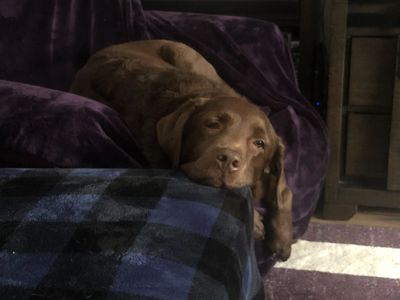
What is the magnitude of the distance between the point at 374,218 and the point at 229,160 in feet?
4.23

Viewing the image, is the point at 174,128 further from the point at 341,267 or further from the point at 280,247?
the point at 341,267

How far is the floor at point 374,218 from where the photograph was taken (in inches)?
95.6

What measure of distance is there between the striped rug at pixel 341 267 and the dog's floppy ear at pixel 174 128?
63 centimetres

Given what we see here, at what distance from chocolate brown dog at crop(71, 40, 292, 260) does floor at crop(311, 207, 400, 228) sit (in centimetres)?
83

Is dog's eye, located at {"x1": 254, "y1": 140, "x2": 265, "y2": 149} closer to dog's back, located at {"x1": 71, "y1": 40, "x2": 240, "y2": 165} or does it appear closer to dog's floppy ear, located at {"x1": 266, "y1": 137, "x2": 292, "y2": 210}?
dog's floppy ear, located at {"x1": 266, "y1": 137, "x2": 292, "y2": 210}

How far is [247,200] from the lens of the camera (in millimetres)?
1250

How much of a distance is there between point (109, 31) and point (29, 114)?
99cm

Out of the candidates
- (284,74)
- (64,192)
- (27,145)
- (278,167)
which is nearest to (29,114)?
(27,145)

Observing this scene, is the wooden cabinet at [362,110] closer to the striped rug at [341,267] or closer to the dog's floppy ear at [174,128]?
the striped rug at [341,267]

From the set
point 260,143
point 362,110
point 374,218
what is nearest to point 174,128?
point 260,143

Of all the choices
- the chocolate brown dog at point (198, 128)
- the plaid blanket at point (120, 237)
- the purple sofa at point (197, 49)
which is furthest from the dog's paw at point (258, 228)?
the plaid blanket at point (120, 237)

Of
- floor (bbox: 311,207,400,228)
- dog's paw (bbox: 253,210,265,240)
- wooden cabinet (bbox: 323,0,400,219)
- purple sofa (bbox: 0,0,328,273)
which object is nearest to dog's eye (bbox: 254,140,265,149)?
dog's paw (bbox: 253,210,265,240)

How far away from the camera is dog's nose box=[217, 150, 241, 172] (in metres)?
1.38

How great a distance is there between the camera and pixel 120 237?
1.00m
